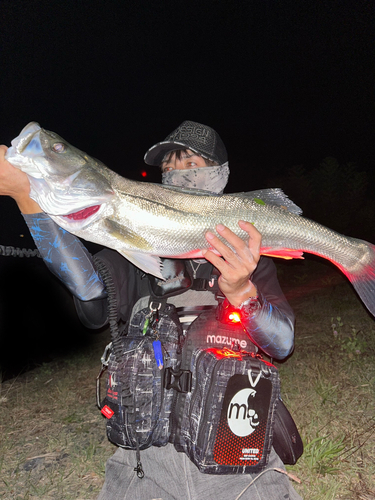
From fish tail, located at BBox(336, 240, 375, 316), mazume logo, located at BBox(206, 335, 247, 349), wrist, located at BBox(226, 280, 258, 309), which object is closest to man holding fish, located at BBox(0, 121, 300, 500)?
wrist, located at BBox(226, 280, 258, 309)

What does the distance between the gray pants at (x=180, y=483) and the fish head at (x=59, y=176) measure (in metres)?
1.85

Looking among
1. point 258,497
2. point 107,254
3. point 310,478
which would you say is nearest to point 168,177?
point 107,254

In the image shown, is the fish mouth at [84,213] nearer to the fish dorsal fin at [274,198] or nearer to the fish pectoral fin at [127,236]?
the fish pectoral fin at [127,236]

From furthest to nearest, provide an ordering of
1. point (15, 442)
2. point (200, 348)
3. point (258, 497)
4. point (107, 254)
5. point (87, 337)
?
point (87, 337), point (15, 442), point (107, 254), point (200, 348), point (258, 497)

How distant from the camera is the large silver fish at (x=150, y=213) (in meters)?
2.40

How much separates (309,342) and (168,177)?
394 cm

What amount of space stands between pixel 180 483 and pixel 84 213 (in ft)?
6.66

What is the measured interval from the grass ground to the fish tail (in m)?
1.58

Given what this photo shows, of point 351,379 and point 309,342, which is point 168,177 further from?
point 309,342

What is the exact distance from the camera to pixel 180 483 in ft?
8.24

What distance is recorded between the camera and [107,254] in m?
3.15

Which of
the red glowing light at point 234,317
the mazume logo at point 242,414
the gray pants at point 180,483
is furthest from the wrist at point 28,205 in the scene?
the gray pants at point 180,483

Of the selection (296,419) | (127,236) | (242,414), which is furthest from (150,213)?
(296,419)

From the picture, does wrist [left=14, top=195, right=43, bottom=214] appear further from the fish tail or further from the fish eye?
the fish tail
